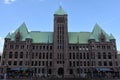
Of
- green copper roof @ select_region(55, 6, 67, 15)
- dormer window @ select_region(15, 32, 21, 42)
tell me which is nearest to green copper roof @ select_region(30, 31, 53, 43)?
dormer window @ select_region(15, 32, 21, 42)

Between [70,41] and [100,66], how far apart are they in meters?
21.4

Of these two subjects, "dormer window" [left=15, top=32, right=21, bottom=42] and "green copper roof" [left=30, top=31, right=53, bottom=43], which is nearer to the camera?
"dormer window" [left=15, top=32, right=21, bottom=42]

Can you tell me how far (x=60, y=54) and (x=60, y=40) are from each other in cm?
790

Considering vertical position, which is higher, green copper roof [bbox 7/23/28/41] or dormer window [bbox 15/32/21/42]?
green copper roof [bbox 7/23/28/41]

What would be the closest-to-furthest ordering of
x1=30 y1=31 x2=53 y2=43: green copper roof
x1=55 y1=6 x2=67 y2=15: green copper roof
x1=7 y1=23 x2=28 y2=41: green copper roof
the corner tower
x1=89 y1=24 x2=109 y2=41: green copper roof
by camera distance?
the corner tower
x1=7 y1=23 x2=28 y2=41: green copper roof
x1=30 y1=31 x2=53 y2=43: green copper roof
x1=89 y1=24 x2=109 y2=41: green copper roof
x1=55 y1=6 x2=67 y2=15: green copper roof

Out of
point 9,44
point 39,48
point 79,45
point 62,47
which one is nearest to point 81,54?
point 79,45

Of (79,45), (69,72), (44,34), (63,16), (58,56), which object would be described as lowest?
(69,72)

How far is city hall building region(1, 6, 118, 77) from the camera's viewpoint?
87750mm

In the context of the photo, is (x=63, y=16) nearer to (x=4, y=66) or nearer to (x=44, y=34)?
(x=44, y=34)

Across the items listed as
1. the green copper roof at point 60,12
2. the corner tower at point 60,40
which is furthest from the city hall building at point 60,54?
the green copper roof at point 60,12

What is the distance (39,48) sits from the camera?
3627 inches

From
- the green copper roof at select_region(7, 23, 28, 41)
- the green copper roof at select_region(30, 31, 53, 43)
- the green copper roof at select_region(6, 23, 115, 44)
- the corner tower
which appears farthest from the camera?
the green copper roof at select_region(30, 31, 53, 43)

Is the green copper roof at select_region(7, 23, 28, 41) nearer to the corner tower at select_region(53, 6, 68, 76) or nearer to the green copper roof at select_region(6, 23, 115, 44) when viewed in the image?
the green copper roof at select_region(6, 23, 115, 44)

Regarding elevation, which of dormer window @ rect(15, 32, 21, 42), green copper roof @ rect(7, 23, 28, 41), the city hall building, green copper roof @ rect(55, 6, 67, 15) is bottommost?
the city hall building
